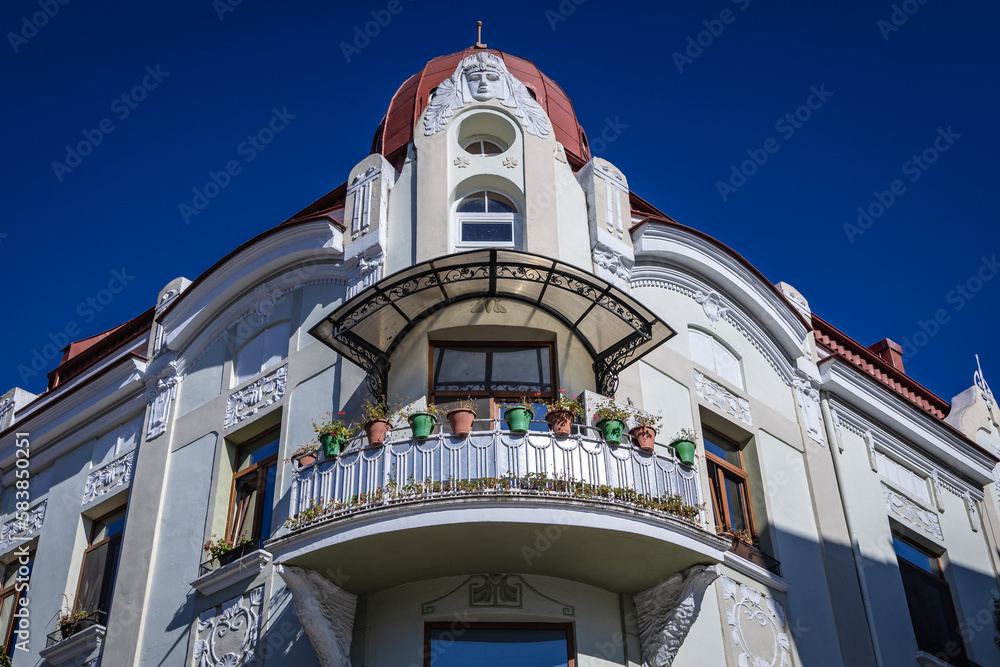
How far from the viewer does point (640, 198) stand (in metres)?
19.1

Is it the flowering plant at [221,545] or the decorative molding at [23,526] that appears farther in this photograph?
the decorative molding at [23,526]

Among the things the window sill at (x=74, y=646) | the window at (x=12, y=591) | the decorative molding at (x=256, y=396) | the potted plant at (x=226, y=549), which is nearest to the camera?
the potted plant at (x=226, y=549)

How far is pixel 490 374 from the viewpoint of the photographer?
1517cm

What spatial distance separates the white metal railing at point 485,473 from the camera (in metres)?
12.9

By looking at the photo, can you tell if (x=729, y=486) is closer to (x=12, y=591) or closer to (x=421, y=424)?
(x=421, y=424)

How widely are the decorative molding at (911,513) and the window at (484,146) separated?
8450mm

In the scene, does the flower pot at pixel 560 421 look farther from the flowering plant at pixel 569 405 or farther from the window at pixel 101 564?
the window at pixel 101 564

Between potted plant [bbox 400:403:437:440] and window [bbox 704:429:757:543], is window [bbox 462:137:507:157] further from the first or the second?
potted plant [bbox 400:403:437:440]

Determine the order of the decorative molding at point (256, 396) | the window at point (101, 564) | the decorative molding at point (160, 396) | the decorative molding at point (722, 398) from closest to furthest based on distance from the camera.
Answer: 1. the decorative molding at point (256, 396)
2. the decorative molding at point (722, 398)
3. the window at point (101, 564)
4. the decorative molding at point (160, 396)

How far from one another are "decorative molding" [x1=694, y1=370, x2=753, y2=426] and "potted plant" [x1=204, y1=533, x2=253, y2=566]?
654cm

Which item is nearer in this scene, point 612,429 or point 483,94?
point 612,429

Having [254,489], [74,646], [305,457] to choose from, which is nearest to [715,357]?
[305,457]

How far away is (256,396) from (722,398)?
6677 millimetres

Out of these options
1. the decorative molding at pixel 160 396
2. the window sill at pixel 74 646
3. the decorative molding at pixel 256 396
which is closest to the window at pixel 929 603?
the decorative molding at pixel 256 396
